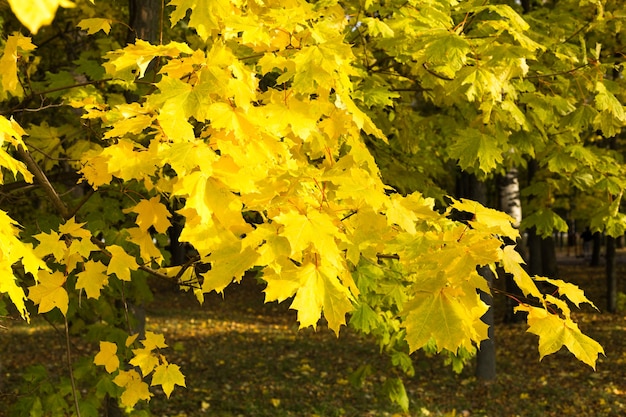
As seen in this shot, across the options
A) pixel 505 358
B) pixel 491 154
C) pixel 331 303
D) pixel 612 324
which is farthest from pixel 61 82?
pixel 612 324

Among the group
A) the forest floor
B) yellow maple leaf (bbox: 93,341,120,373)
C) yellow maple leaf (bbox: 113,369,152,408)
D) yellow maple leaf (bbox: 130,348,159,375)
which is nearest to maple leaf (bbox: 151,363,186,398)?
yellow maple leaf (bbox: 130,348,159,375)

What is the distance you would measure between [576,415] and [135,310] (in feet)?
20.5

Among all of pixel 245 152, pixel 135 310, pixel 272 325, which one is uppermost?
pixel 245 152

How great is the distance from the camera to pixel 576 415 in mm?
9000

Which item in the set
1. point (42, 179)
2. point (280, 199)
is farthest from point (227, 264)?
point (42, 179)

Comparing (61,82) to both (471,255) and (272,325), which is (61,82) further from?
(272,325)

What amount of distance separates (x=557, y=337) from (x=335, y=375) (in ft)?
30.1

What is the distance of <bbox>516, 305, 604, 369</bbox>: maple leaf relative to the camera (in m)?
2.21

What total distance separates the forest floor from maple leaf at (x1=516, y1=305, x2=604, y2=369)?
17.1 feet

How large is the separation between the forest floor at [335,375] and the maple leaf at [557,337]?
5.21 m

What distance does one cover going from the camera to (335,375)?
11.1 m

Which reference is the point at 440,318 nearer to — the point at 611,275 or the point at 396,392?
the point at 396,392

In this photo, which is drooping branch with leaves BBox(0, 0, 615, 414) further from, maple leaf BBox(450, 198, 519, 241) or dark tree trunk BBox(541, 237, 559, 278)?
dark tree trunk BBox(541, 237, 559, 278)

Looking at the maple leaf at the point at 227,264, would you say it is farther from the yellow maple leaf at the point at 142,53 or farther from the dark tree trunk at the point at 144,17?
the dark tree trunk at the point at 144,17
